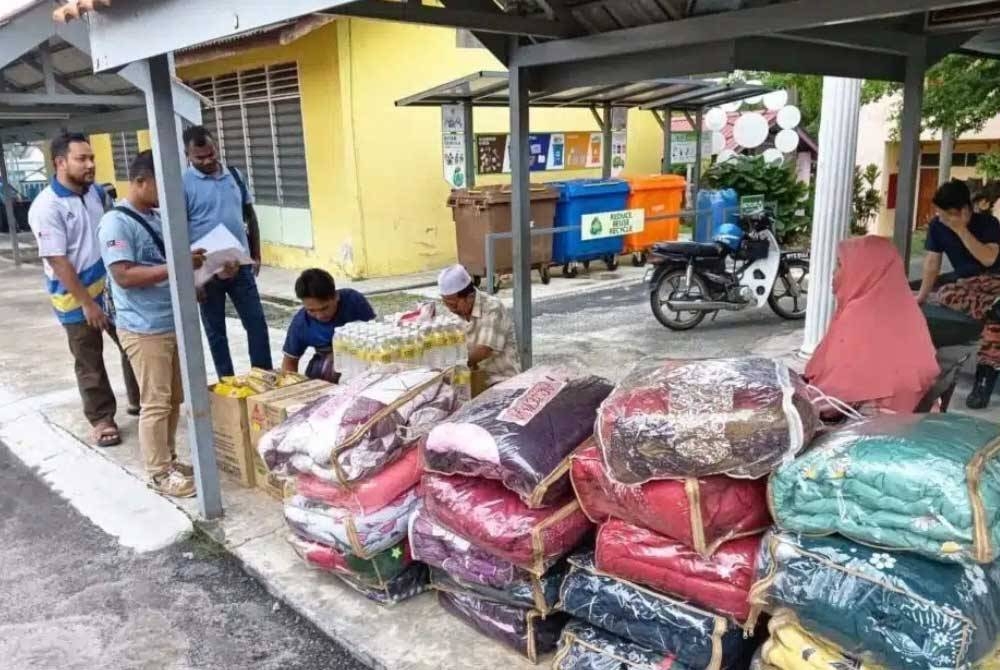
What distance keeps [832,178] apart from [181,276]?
421 centimetres

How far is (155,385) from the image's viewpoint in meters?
3.96

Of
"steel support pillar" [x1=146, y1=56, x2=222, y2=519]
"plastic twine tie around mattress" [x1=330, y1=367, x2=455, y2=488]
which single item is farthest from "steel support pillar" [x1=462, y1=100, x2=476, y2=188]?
"plastic twine tie around mattress" [x1=330, y1=367, x2=455, y2=488]

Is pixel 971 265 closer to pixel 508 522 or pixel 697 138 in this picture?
pixel 508 522

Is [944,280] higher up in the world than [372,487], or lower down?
higher up

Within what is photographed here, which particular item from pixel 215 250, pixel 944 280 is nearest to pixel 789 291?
pixel 944 280

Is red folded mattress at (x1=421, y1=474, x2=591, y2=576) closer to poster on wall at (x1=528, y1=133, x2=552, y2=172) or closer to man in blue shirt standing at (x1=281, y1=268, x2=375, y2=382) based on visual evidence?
man in blue shirt standing at (x1=281, y1=268, x2=375, y2=382)

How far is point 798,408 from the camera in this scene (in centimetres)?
212

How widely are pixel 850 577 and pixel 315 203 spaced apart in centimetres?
950

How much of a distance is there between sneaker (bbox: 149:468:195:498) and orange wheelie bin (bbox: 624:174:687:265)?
7.50 m

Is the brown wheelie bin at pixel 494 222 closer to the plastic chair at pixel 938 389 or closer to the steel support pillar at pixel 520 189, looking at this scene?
the steel support pillar at pixel 520 189

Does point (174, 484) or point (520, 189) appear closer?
point (174, 484)

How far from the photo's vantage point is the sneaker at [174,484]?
158 inches

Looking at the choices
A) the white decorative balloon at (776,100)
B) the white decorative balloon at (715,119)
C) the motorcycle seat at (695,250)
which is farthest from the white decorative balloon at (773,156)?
the motorcycle seat at (695,250)

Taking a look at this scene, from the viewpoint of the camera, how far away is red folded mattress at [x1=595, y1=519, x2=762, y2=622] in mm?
2113
